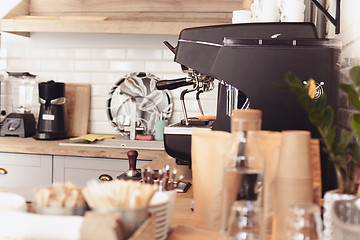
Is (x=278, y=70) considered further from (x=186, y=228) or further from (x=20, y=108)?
(x=20, y=108)

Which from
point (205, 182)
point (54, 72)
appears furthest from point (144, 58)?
point (205, 182)

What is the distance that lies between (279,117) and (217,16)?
2.14m

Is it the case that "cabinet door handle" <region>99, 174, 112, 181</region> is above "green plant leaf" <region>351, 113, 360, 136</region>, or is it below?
below

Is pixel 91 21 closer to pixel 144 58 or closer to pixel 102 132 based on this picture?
pixel 144 58

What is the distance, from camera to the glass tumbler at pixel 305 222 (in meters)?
0.75

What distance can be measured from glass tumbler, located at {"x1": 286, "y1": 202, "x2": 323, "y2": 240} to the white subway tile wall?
2571 millimetres

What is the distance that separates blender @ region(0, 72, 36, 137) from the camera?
3252 millimetres

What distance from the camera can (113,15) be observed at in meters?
3.41

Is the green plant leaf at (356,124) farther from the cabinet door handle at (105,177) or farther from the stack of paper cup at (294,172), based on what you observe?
the cabinet door handle at (105,177)

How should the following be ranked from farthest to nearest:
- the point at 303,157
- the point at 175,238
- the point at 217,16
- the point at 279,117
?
the point at 217,16, the point at 279,117, the point at 175,238, the point at 303,157

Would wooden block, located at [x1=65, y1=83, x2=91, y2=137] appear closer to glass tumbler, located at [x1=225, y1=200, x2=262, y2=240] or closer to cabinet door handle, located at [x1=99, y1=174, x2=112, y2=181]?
cabinet door handle, located at [x1=99, y1=174, x2=112, y2=181]

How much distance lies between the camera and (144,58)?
3.42m

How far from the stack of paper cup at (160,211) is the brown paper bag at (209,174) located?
12cm

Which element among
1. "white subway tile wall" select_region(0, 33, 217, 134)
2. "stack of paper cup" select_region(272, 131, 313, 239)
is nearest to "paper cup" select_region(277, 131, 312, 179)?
"stack of paper cup" select_region(272, 131, 313, 239)
